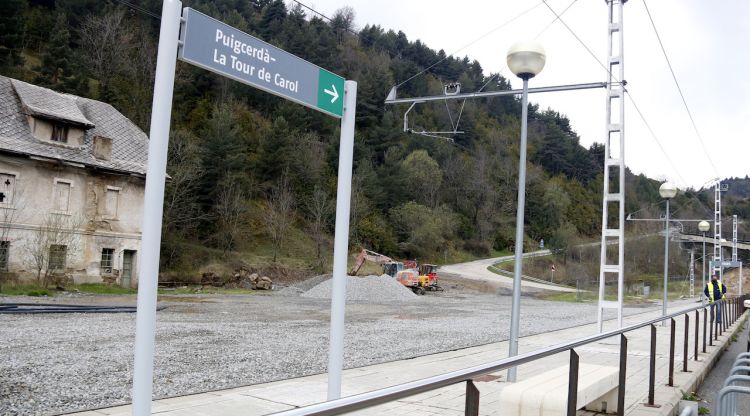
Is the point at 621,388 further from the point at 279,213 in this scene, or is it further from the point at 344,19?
the point at 344,19

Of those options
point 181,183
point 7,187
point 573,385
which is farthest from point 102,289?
point 573,385

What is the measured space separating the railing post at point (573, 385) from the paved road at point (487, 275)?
46.7 metres

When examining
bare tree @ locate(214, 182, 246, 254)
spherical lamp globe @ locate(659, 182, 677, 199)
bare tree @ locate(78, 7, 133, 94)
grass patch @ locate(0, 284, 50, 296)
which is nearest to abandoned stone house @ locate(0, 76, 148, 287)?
grass patch @ locate(0, 284, 50, 296)

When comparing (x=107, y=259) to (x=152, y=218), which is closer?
(x=152, y=218)

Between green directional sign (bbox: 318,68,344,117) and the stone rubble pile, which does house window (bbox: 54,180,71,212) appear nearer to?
the stone rubble pile

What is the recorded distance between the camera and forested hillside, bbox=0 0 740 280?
4856cm

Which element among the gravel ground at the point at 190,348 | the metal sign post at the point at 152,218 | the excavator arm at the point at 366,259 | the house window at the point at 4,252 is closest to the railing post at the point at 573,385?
the metal sign post at the point at 152,218

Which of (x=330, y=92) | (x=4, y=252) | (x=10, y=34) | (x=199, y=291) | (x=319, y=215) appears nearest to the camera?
(x=330, y=92)

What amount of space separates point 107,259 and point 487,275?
125 ft

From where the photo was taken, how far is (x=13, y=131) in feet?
96.9

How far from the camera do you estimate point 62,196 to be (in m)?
30.3

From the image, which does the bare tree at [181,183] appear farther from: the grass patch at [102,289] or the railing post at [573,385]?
the railing post at [573,385]

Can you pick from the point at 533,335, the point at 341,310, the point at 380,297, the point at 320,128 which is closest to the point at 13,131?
the point at 380,297

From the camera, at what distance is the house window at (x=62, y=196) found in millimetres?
30020
